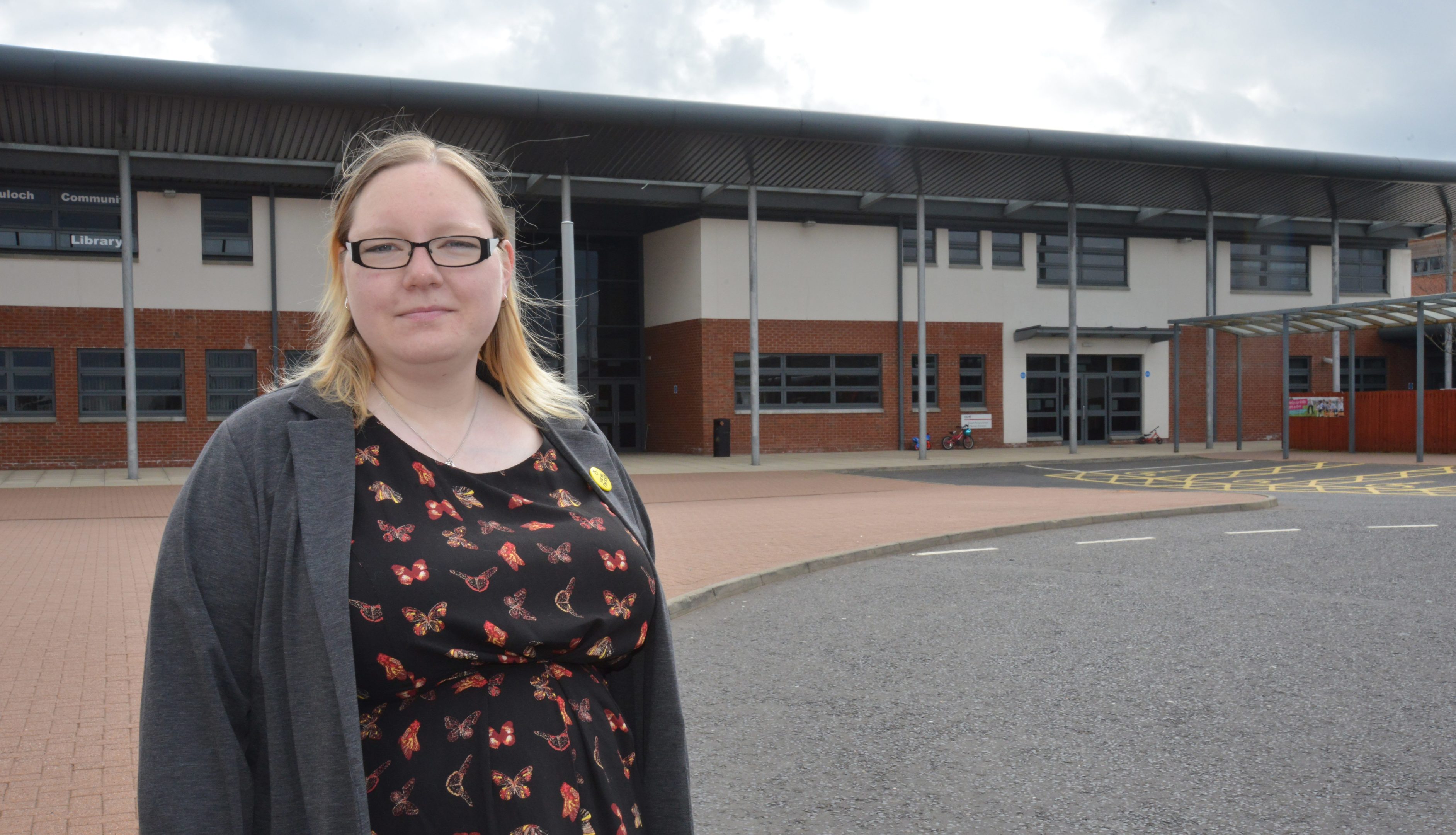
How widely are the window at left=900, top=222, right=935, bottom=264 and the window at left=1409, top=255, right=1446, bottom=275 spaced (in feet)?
119

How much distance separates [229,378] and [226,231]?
2.96 metres

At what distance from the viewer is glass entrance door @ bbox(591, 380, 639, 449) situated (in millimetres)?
28203

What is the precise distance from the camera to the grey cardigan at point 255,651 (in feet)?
5.11

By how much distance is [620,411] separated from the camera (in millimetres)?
28312

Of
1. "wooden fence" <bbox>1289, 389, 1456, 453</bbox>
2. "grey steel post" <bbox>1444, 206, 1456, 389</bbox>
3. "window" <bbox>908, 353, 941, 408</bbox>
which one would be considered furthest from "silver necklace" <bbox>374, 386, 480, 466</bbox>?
"grey steel post" <bbox>1444, 206, 1456, 389</bbox>

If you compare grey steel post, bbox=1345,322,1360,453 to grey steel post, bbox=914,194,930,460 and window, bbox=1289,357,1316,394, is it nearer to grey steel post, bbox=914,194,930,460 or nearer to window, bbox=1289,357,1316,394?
window, bbox=1289,357,1316,394

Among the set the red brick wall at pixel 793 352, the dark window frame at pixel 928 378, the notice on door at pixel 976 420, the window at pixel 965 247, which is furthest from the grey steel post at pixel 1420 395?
the dark window frame at pixel 928 378

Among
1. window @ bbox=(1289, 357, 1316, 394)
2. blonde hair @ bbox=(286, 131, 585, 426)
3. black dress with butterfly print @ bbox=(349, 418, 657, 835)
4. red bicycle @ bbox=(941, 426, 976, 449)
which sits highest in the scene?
window @ bbox=(1289, 357, 1316, 394)

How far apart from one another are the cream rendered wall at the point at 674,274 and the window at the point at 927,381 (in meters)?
5.57

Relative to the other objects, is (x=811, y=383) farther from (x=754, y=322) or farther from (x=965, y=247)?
(x=965, y=247)

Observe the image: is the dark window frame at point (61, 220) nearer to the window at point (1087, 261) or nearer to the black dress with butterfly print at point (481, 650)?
the window at point (1087, 261)

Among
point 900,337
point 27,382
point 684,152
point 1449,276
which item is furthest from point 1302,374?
point 27,382

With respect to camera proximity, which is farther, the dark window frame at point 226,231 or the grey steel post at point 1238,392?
the grey steel post at point 1238,392

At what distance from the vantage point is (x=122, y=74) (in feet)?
54.3
